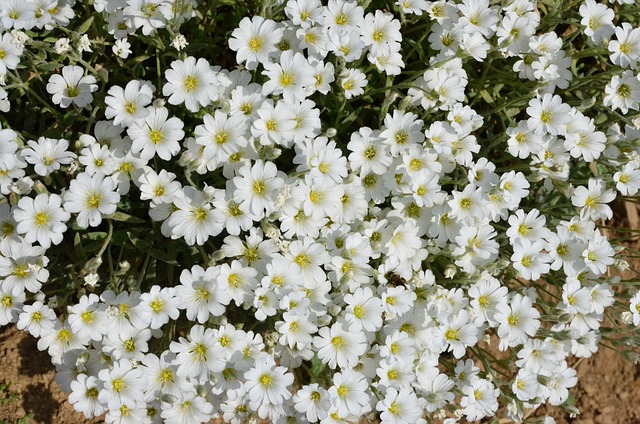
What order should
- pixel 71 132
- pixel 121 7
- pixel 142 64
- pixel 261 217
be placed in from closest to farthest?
pixel 261 217
pixel 121 7
pixel 71 132
pixel 142 64

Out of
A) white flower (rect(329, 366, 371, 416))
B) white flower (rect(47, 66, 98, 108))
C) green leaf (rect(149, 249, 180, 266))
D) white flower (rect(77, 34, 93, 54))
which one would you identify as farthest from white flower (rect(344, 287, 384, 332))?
white flower (rect(77, 34, 93, 54))

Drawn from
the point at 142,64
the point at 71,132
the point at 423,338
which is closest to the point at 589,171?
the point at 423,338

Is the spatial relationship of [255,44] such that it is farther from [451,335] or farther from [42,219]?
[451,335]

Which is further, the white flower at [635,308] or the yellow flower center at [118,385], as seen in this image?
the white flower at [635,308]

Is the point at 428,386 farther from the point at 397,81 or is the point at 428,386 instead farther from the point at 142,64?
the point at 142,64

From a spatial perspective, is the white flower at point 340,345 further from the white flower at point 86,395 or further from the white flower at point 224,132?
the white flower at point 86,395

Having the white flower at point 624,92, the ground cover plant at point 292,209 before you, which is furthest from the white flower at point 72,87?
the white flower at point 624,92
